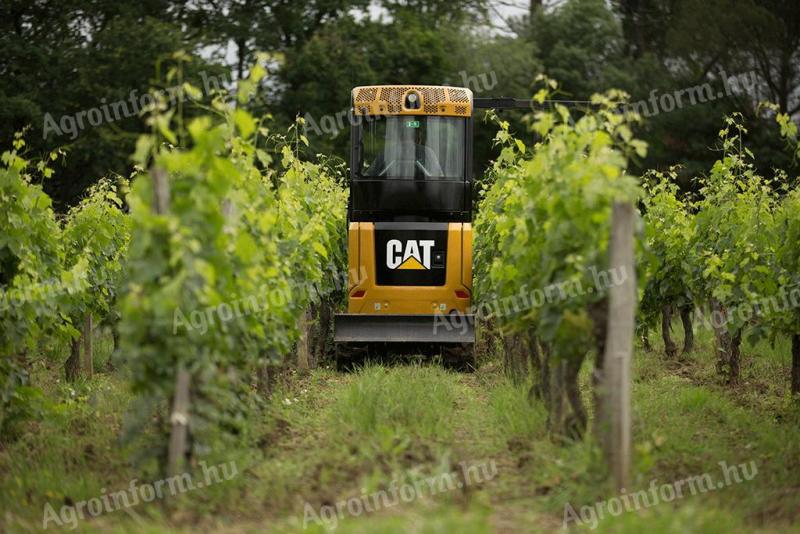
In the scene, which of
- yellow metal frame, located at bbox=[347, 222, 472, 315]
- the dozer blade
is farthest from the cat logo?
the dozer blade

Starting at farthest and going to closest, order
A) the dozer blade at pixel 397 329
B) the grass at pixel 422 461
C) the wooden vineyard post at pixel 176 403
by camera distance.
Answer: the dozer blade at pixel 397 329
the wooden vineyard post at pixel 176 403
the grass at pixel 422 461

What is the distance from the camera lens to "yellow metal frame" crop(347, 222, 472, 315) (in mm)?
11414

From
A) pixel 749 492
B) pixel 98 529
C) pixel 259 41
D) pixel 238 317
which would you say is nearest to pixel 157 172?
pixel 238 317

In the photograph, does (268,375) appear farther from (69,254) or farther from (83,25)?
(83,25)

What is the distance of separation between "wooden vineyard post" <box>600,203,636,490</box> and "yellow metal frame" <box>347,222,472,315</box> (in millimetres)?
5479

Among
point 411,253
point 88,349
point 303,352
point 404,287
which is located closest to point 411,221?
point 411,253

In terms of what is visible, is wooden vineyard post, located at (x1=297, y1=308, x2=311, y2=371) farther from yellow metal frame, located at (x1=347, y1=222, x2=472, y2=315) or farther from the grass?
the grass

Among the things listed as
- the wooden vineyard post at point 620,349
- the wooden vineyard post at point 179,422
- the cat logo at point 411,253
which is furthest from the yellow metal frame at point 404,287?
the wooden vineyard post at point 179,422

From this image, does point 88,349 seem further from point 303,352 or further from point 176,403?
point 176,403

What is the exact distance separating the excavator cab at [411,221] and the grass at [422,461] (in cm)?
106

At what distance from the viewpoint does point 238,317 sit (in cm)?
655

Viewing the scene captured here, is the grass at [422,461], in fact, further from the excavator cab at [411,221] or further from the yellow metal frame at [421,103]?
the yellow metal frame at [421,103]

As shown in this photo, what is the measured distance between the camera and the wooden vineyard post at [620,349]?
5.84 metres

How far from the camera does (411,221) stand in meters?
11.4
